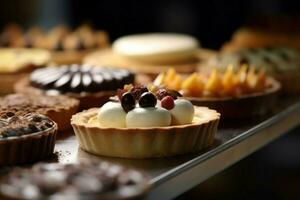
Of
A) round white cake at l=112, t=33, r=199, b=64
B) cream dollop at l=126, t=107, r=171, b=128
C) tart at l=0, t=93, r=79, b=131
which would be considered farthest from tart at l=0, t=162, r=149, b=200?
round white cake at l=112, t=33, r=199, b=64

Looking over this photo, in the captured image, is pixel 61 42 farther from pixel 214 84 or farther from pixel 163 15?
pixel 214 84

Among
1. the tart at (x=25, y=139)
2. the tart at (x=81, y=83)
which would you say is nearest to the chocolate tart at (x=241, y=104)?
the tart at (x=81, y=83)

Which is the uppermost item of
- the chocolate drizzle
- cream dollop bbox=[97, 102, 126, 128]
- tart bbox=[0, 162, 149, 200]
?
tart bbox=[0, 162, 149, 200]

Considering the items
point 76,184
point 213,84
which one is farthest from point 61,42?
point 76,184

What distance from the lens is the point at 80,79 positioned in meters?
2.90

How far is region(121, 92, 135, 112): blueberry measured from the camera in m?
2.11

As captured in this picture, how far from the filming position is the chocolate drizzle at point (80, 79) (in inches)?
113

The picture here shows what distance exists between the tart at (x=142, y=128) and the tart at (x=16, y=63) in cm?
112

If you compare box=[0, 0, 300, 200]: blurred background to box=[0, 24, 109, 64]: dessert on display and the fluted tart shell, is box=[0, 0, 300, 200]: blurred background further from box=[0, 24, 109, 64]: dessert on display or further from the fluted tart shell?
the fluted tart shell

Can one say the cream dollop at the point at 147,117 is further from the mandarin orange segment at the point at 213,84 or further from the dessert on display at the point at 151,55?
the dessert on display at the point at 151,55

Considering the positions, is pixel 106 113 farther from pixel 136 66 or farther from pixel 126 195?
pixel 136 66

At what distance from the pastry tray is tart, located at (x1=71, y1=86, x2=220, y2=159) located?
27 millimetres

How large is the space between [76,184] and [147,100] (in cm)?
57

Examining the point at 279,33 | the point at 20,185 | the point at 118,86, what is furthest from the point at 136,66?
the point at 20,185
